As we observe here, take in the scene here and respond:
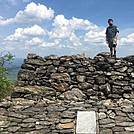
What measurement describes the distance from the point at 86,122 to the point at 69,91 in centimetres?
280

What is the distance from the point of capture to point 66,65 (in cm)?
1052

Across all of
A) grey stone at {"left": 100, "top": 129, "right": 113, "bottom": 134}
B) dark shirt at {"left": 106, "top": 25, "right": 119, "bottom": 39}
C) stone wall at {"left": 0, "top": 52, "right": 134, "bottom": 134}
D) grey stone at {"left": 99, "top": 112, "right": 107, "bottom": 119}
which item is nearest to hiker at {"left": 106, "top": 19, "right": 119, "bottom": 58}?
dark shirt at {"left": 106, "top": 25, "right": 119, "bottom": 39}

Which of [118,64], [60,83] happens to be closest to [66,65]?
[60,83]

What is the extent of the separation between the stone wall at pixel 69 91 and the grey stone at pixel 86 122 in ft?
0.75

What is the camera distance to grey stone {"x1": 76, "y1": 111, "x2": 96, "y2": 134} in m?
6.93

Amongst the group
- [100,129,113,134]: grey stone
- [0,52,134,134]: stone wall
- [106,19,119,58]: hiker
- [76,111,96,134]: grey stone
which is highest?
[106,19,119,58]: hiker

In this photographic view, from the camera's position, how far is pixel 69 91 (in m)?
10.0

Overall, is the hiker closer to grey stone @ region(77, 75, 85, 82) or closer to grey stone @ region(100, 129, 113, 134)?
grey stone @ region(77, 75, 85, 82)

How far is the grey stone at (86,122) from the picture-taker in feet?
22.7

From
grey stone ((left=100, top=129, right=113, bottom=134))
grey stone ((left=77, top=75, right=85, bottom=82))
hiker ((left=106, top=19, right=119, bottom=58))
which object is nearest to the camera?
grey stone ((left=100, top=129, right=113, bottom=134))

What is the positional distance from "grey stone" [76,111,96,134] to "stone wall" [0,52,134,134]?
23 centimetres

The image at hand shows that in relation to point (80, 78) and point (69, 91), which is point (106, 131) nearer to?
point (69, 91)

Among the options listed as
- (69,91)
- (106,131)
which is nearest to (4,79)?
(69,91)

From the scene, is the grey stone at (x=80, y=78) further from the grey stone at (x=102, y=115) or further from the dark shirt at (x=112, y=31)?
the dark shirt at (x=112, y=31)
